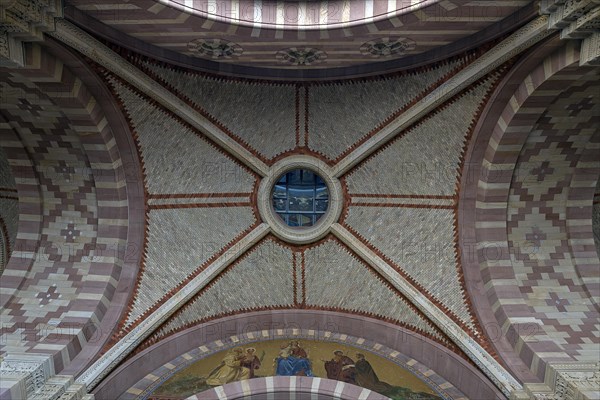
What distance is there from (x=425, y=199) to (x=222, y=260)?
3.91 meters

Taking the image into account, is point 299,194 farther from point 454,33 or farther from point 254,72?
point 454,33

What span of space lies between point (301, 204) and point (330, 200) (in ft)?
2.23

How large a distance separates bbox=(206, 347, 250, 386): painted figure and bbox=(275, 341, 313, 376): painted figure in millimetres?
589

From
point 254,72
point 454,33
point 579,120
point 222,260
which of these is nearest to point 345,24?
point 454,33

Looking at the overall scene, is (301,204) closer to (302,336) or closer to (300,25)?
(302,336)

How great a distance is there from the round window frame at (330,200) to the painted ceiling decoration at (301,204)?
0.14ft

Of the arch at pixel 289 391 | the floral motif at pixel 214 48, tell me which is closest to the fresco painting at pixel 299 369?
the arch at pixel 289 391

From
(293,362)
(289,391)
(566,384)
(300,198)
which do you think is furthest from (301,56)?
(566,384)

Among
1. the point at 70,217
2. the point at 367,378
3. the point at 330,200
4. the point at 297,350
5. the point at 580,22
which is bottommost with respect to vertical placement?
the point at 367,378

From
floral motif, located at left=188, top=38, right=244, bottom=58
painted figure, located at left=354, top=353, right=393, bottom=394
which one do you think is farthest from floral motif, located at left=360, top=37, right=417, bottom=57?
painted figure, located at left=354, top=353, right=393, bottom=394

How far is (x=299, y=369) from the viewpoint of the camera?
950cm

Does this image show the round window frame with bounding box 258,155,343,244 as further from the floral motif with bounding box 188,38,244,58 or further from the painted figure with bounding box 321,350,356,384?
the floral motif with bounding box 188,38,244,58

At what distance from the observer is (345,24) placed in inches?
295

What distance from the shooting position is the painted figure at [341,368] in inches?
365
